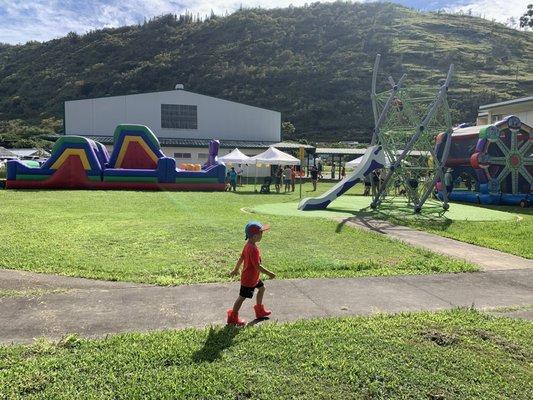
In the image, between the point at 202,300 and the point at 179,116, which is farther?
the point at 179,116

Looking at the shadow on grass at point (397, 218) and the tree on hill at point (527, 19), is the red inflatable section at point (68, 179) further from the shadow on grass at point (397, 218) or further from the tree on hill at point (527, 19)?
the tree on hill at point (527, 19)

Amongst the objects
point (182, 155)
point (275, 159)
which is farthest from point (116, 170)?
point (182, 155)

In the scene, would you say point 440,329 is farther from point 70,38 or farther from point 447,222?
point 70,38

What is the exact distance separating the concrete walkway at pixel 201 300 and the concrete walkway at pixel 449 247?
3.26 ft

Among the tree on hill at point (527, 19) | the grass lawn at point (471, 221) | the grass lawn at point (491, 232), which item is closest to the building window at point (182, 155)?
the grass lawn at point (471, 221)

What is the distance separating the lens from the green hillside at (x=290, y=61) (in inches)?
3452

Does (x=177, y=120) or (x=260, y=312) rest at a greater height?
(x=177, y=120)

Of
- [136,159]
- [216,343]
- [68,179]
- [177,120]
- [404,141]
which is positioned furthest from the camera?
[177,120]

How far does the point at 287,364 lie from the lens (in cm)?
421

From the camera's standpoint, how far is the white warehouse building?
42094mm

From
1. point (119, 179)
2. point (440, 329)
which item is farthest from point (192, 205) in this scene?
point (440, 329)

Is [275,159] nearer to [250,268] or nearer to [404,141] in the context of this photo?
[404,141]

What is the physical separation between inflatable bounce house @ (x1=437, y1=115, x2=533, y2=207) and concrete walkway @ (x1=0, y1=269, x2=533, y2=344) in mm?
15270

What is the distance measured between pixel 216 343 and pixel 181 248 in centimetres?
479
